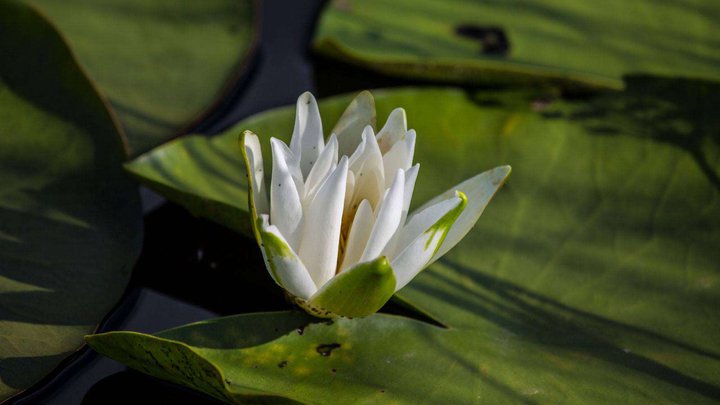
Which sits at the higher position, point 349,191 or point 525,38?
point 525,38

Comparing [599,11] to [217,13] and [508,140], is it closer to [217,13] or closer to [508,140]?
[508,140]

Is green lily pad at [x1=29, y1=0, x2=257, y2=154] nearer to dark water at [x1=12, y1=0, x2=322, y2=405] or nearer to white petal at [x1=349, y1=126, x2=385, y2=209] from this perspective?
dark water at [x1=12, y1=0, x2=322, y2=405]

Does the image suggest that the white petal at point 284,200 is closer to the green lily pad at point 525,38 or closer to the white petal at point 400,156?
the white petal at point 400,156

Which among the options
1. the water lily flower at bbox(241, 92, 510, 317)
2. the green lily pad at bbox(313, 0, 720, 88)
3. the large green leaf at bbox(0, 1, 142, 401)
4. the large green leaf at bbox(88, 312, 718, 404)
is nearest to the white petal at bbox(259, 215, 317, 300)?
the water lily flower at bbox(241, 92, 510, 317)

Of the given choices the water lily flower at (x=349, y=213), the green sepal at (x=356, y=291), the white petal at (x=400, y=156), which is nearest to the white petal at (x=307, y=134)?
the water lily flower at (x=349, y=213)

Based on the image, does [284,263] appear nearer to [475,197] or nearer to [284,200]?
[284,200]

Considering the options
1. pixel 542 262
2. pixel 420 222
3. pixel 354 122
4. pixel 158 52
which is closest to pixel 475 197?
pixel 420 222

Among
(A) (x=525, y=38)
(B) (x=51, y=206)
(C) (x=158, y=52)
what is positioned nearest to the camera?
(B) (x=51, y=206)
